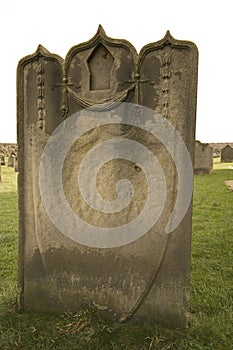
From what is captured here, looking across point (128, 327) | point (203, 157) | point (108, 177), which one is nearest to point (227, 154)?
point (203, 157)

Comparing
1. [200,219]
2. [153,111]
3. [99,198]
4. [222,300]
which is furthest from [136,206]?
[200,219]

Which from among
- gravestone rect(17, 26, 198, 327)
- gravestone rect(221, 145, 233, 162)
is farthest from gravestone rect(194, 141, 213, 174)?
gravestone rect(17, 26, 198, 327)

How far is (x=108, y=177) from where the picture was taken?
2654 mm

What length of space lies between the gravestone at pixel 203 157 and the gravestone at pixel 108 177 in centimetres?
1156

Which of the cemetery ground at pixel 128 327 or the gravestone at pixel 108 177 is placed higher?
the gravestone at pixel 108 177

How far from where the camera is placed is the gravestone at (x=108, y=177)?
2.49 metres

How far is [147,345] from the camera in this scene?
2307 millimetres

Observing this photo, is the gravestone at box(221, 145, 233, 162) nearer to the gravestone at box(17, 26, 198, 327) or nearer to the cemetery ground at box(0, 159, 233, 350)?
the cemetery ground at box(0, 159, 233, 350)

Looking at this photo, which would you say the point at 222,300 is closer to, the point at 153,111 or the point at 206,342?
the point at 206,342

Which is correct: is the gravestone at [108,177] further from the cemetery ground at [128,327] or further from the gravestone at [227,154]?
the gravestone at [227,154]

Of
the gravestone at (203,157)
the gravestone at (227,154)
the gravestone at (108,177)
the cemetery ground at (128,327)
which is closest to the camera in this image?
the cemetery ground at (128,327)

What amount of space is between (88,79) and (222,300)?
2543mm

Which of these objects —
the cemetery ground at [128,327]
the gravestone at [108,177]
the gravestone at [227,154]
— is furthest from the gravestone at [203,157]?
the gravestone at [108,177]

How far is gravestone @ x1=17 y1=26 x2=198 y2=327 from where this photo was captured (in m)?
2.49
